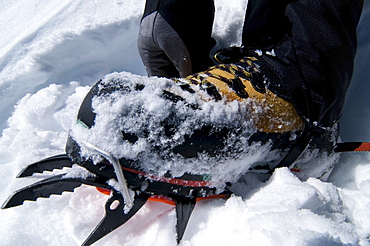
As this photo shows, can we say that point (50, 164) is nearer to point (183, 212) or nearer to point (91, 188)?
point (91, 188)

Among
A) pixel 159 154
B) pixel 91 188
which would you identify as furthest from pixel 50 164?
pixel 159 154

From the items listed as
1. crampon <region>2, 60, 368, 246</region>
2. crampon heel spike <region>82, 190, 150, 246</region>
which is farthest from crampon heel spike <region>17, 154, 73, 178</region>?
crampon heel spike <region>82, 190, 150, 246</region>

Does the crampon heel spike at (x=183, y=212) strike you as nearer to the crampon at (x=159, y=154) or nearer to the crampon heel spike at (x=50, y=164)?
the crampon at (x=159, y=154)

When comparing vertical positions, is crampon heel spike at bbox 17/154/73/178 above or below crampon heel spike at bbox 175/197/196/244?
above

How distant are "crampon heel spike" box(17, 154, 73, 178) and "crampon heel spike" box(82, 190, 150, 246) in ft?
0.34

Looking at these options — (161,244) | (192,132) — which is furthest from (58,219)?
(192,132)

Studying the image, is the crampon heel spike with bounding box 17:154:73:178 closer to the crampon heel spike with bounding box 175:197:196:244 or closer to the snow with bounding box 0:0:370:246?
the snow with bounding box 0:0:370:246

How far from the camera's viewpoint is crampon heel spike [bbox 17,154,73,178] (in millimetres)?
495

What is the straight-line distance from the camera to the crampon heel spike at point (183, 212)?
474 millimetres

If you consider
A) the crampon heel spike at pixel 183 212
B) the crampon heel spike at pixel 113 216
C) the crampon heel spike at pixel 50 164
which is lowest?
the crampon heel spike at pixel 183 212

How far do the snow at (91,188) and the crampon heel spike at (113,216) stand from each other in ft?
0.14

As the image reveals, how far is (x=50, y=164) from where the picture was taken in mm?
500

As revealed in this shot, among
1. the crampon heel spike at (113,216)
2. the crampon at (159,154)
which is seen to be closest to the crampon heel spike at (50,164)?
the crampon at (159,154)

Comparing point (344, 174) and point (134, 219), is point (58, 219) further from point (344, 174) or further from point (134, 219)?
point (344, 174)
